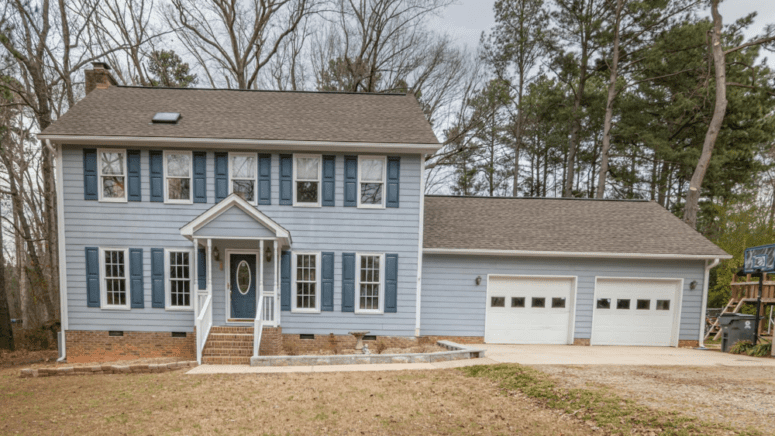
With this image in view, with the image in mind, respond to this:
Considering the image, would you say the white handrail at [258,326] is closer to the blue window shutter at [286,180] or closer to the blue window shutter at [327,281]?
the blue window shutter at [327,281]

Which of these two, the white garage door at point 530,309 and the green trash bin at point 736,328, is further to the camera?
the white garage door at point 530,309

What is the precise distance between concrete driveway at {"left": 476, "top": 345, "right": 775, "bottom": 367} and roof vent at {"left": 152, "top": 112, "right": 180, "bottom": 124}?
31.4 feet

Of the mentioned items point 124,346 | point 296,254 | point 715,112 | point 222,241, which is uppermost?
point 715,112

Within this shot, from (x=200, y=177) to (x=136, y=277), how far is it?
115 inches

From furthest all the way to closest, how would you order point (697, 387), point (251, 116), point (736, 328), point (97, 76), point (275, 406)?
point (97, 76) < point (251, 116) < point (736, 328) < point (697, 387) < point (275, 406)

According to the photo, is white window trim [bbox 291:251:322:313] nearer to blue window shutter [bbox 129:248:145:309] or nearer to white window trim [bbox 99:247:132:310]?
blue window shutter [bbox 129:248:145:309]

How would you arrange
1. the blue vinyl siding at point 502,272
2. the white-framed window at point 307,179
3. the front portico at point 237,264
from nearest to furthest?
the front portico at point 237,264 → the white-framed window at point 307,179 → the blue vinyl siding at point 502,272

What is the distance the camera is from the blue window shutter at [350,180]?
10.1 metres

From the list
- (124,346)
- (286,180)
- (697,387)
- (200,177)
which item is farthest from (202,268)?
(697,387)

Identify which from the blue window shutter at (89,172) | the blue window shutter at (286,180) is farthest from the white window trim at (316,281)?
the blue window shutter at (89,172)

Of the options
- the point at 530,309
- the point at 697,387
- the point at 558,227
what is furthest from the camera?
the point at 558,227

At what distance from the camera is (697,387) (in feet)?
20.4

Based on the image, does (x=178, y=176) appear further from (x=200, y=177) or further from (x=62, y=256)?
(x=62, y=256)

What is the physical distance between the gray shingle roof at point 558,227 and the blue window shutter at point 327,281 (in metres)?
2.57
